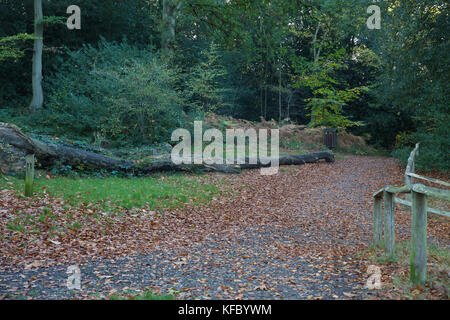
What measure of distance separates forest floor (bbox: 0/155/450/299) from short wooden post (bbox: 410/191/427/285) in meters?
0.15

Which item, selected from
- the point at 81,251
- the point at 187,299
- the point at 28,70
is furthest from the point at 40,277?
the point at 28,70

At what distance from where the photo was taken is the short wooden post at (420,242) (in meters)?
3.94

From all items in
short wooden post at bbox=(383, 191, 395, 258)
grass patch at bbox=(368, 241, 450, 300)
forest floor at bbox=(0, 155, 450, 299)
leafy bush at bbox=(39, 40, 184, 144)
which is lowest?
forest floor at bbox=(0, 155, 450, 299)

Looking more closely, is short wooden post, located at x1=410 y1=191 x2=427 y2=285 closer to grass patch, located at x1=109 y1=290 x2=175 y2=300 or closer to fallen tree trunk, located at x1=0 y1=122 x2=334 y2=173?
grass patch, located at x1=109 y1=290 x2=175 y2=300

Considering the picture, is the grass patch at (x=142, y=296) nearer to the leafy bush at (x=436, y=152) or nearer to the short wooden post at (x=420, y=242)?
the short wooden post at (x=420, y=242)

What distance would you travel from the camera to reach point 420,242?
3.96m

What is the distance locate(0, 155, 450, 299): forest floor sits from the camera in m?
4.29

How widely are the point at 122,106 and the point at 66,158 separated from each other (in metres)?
4.72

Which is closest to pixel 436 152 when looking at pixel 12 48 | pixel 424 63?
pixel 424 63

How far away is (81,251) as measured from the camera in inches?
225

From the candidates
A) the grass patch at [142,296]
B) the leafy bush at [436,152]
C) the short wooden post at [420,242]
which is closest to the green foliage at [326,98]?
the leafy bush at [436,152]

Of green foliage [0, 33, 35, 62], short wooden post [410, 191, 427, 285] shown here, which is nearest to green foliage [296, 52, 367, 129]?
green foliage [0, 33, 35, 62]

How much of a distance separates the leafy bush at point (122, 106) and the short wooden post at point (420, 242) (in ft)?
40.7

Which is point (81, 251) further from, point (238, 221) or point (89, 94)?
point (89, 94)
